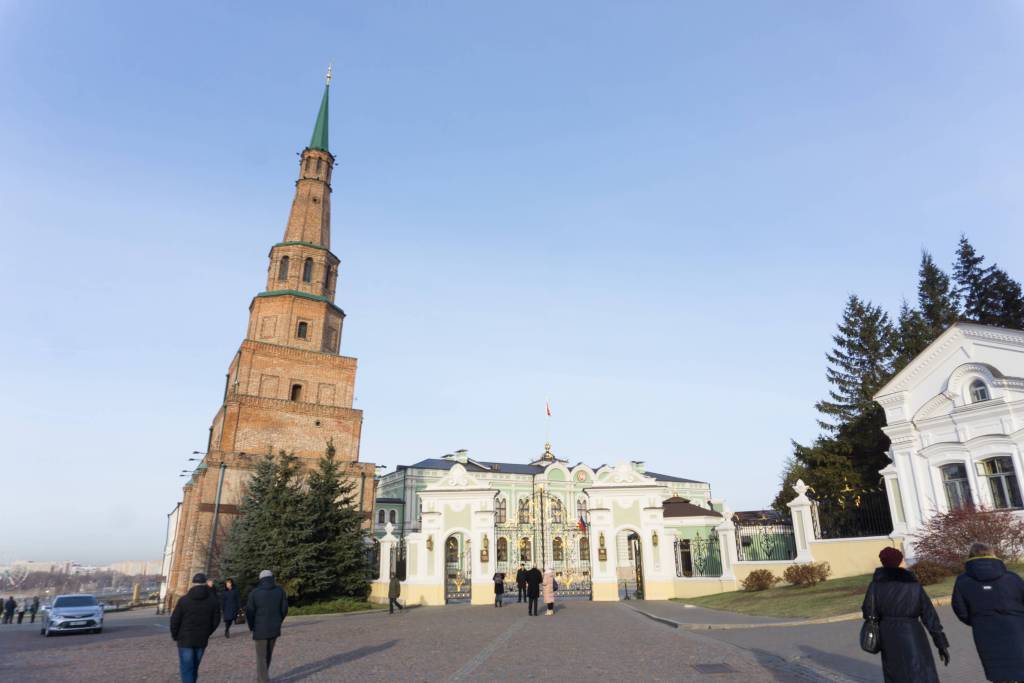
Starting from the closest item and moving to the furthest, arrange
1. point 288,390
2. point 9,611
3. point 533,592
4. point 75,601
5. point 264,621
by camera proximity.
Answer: point 264,621 < point 533,592 < point 75,601 < point 9,611 < point 288,390

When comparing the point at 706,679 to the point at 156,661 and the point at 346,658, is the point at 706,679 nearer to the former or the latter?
the point at 346,658

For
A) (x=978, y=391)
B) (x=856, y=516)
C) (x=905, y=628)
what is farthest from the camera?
(x=856, y=516)

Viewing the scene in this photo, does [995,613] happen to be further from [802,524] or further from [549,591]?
[802,524]

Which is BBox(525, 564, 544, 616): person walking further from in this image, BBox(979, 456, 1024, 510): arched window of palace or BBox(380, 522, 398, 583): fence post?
BBox(979, 456, 1024, 510): arched window of palace

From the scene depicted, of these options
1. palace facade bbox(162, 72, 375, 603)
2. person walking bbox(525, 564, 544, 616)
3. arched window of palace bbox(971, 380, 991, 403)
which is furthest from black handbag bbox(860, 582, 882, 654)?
palace facade bbox(162, 72, 375, 603)

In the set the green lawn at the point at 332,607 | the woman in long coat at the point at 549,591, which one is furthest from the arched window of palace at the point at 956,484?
the green lawn at the point at 332,607

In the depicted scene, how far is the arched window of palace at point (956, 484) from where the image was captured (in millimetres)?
22188

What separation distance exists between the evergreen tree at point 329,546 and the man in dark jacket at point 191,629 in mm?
16071

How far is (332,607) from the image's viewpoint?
2312 cm

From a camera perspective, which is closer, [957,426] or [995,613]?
[995,613]

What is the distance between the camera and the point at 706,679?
7957 mm

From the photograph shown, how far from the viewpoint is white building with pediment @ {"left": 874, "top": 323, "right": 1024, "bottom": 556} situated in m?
21.4

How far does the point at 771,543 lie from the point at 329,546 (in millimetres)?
16755

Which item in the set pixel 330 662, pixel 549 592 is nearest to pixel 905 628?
pixel 330 662
